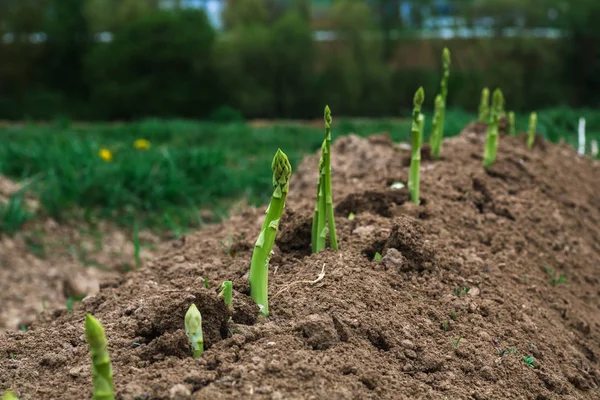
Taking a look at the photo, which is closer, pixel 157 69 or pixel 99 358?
pixel 99 358

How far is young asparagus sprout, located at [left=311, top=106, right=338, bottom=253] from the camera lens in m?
2.12

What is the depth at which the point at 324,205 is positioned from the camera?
7.16ft

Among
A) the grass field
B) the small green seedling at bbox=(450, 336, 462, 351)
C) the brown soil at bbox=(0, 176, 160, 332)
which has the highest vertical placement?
the small green seedling at bbox=(450, 336, 462, 351)

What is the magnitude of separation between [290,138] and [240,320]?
243 inches

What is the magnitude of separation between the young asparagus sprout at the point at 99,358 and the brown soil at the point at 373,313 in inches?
5.3

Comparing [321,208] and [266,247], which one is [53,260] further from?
[266,247]

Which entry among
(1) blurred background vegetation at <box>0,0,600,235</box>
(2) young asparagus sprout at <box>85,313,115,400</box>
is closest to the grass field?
(2) young asparagus sprout at <box>85,313,115,400</box>

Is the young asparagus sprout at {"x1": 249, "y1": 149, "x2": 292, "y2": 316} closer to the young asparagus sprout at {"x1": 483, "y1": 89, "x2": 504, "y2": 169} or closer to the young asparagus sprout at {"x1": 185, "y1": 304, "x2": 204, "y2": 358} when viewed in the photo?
the young asparagus sprout at {"x1": 185, "y1": 304, "x2": 204, "y2": 358}

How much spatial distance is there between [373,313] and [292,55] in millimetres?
13500

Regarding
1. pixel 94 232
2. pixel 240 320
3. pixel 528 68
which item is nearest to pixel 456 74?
pixel 528 68

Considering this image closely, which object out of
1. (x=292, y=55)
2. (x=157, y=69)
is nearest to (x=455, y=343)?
(x=292, y=55)

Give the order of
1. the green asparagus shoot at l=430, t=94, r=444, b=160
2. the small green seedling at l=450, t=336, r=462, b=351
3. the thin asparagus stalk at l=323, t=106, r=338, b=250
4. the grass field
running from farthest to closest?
the grass field → the green asparagus shoot at l=430, t=94, r=444, b=160 → the thin asparagus stalk at l=323, t=106, r=338, b=250 → the small green seedling at l=450, t=336, r=462, b=351

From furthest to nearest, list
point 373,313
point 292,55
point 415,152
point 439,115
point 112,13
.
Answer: point 112,13, point 292,55, point 439,115, point 415,152, point 373,313

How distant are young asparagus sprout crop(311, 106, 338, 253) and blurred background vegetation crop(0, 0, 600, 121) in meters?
12.6
